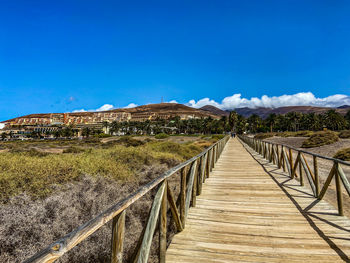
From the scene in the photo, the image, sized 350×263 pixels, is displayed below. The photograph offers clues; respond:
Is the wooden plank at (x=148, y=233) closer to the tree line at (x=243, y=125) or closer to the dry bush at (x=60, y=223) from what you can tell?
the dry bush at (x=60, y=223)

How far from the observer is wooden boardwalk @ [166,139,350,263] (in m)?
2.37

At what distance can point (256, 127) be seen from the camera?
295ft

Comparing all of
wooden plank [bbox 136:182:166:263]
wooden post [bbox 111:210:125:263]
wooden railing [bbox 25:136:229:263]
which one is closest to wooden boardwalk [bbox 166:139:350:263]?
wooden railing [bbox 25:136:229:263]

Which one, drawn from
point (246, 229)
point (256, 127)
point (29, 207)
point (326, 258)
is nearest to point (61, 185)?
point (29, 207)

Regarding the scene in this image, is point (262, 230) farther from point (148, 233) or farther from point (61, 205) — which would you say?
point (61, 205)

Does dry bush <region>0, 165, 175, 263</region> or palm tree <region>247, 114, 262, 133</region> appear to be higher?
palm tree <region>247, 114, 262, 133</region>

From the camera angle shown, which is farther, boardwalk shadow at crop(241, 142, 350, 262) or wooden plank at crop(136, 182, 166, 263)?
boardwalk shadow at crop(241, 142, 350, 262)

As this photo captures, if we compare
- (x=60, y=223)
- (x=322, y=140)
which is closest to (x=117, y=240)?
(x=60, y=223)

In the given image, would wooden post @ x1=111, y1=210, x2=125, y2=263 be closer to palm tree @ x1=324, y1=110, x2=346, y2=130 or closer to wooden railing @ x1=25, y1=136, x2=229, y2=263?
wooden railing @ x1=25, y1=136, x2=229, y2=263

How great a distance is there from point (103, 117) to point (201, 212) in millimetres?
186617

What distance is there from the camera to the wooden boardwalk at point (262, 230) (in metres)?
2.37

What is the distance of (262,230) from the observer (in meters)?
2.95

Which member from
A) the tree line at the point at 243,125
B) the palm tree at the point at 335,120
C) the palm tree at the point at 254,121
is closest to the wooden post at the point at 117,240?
the tree line at the point at 243,125

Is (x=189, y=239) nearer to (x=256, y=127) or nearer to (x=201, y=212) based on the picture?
(x=201, y=212)
